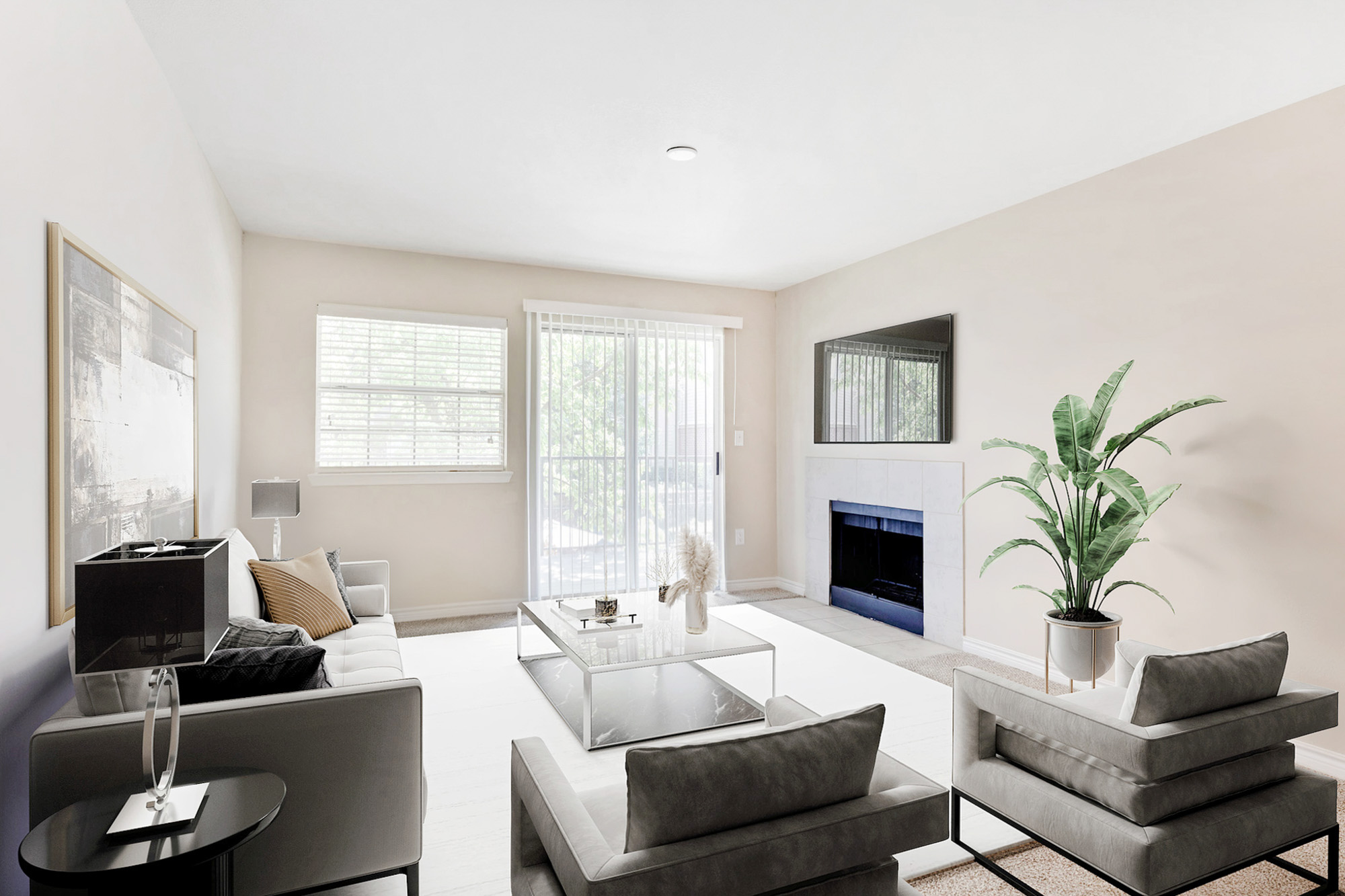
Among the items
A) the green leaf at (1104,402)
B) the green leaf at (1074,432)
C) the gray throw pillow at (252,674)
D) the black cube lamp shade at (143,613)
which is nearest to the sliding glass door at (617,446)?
the green leaf at (1074,432)

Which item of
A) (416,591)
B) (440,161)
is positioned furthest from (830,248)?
(416,591)

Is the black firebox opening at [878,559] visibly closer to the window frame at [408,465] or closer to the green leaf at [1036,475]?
the green leaf at [1036,475]

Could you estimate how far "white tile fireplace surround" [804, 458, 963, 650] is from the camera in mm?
4434

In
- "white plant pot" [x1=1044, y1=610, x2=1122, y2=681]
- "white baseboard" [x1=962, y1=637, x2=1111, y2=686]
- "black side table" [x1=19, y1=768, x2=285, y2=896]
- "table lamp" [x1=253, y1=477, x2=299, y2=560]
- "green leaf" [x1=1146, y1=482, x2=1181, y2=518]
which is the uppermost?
"green leaf" [x1=1146, y1=482, x2=1181, y2=518]

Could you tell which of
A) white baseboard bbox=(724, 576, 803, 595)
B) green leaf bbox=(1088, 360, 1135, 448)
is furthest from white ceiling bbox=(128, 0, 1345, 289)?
white baseboard bbox=(724, 576, 803, 595)

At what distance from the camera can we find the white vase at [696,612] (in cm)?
343

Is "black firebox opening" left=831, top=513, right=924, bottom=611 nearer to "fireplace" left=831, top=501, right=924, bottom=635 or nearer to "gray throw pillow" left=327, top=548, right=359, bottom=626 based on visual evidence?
"fireplace" left=831, top=501, right=924, bottom=635

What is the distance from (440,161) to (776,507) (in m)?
3.98

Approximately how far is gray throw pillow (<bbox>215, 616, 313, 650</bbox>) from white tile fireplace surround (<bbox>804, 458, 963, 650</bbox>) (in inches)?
143

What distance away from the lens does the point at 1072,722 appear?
1.78m

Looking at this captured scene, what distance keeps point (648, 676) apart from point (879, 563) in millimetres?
2191

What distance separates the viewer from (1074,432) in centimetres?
322

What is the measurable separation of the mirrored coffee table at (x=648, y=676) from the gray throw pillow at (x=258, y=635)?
1075mm

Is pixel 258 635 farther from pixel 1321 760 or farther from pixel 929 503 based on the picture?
pixel 1321 760
